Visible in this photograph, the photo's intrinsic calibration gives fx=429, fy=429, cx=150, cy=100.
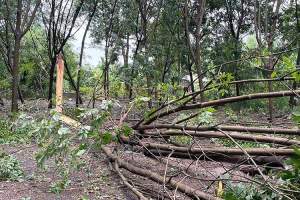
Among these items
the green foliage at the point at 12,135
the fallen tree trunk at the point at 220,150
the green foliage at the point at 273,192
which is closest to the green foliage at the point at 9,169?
the fallen tree trunk at the point at 220,150

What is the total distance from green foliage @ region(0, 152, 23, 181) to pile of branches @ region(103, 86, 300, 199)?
127 centimetres

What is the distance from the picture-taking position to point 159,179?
15.5 ft

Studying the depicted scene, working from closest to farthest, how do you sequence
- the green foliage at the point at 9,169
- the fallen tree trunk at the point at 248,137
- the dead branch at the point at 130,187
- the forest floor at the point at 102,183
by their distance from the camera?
the fallen tree trunk at the point at 248,137 → the dead branch at the point at 130,187 → the forest floor at the point at 102,183 → the green foliage at the point at 9,169

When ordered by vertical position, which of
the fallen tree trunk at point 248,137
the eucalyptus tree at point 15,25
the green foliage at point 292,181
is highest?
the eucalyptus tree at point 15,25

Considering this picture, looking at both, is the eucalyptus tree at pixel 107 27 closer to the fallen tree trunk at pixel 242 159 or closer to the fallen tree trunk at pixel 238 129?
A: the fallen tree trunk at pixel 238 129

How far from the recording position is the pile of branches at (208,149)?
12.3ft

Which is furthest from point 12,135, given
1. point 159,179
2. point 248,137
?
point 248,137

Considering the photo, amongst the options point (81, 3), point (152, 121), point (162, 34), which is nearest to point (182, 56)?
point (162, 34)

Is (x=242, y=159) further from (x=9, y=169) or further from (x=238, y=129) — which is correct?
(x=9, y=169)

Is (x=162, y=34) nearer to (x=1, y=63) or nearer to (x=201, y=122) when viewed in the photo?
(x=1, y=63)

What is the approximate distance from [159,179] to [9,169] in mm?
2338

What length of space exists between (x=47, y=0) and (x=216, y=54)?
8.35 metres

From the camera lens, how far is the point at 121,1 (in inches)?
785

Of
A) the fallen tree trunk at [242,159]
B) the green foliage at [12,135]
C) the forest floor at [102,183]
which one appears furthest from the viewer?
the green foliage at [12,135]
